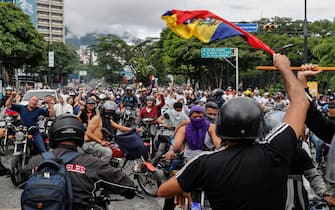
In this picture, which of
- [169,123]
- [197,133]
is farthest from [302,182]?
[169,123]

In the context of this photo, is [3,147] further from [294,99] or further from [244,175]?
[244,175]

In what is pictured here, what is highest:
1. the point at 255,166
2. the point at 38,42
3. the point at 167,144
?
the point at 38,42

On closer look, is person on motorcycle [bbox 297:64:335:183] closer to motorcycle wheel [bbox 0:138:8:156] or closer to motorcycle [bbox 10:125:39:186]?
motorcycle [bbox 10:125:39:186]

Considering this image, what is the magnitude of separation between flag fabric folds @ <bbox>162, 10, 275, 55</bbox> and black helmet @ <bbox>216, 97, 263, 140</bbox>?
1511 millimetres

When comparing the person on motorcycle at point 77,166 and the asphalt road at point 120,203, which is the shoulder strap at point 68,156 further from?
the asphalt road at point 120,203

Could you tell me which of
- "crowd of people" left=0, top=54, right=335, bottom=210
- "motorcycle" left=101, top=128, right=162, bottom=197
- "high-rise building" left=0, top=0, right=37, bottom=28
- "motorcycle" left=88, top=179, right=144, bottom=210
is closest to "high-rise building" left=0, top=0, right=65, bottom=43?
"high-rise building" left=0, top=0, right=37, bottom=28

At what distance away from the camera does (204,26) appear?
455cm

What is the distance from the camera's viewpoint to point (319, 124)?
313cm

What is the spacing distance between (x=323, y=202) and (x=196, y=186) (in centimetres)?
Result: 137

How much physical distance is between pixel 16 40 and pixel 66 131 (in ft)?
132

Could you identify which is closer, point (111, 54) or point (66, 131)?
point (66, 131)

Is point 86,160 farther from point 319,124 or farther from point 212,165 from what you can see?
point 319,124

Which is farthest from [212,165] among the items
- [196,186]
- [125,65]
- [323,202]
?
[125,65]

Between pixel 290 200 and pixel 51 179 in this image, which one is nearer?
pixel 51 179
